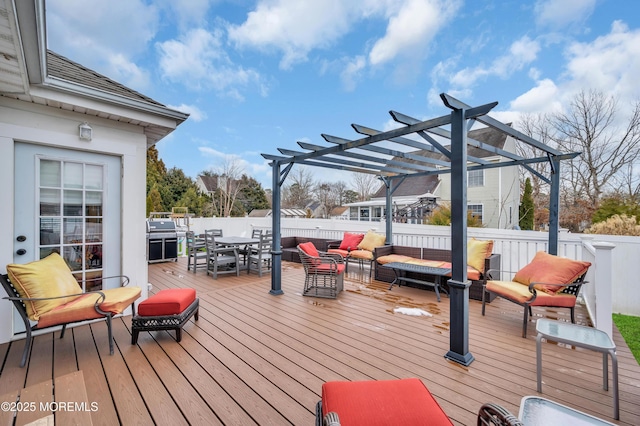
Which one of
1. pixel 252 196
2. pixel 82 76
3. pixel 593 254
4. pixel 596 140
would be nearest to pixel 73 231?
pixel 82 76

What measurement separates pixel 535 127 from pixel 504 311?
1471 cm

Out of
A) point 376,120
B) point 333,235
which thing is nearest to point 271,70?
point 376,120

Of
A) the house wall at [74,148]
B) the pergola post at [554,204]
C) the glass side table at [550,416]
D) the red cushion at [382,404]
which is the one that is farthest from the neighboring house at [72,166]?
the pergola post at [554,204]

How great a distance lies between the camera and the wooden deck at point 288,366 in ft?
6.34

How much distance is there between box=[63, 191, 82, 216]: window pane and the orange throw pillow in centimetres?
572

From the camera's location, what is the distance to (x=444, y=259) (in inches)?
218

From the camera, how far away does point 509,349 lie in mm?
2855

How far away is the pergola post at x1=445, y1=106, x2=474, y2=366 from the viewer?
2.62 meters

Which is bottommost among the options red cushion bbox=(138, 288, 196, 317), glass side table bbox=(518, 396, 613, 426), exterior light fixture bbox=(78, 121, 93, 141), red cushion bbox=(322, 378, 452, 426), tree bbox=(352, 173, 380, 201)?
red cushion bbox=(138, 288, 196, 317)

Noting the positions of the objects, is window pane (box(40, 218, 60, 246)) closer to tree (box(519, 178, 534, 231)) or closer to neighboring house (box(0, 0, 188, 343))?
neighboring house (box(0, 0, 188, 343))

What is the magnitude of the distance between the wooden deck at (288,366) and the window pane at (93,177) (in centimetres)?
182

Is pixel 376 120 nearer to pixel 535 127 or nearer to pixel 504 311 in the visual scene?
pixel 535 127

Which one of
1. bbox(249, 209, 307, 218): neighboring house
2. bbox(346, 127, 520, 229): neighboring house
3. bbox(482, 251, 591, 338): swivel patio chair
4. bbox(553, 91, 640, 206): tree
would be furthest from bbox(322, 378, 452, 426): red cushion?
bbox(249, 209, 307, 218): neighboring house

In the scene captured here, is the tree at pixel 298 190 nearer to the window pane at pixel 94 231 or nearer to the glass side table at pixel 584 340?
the window pane at pixel 94 231
